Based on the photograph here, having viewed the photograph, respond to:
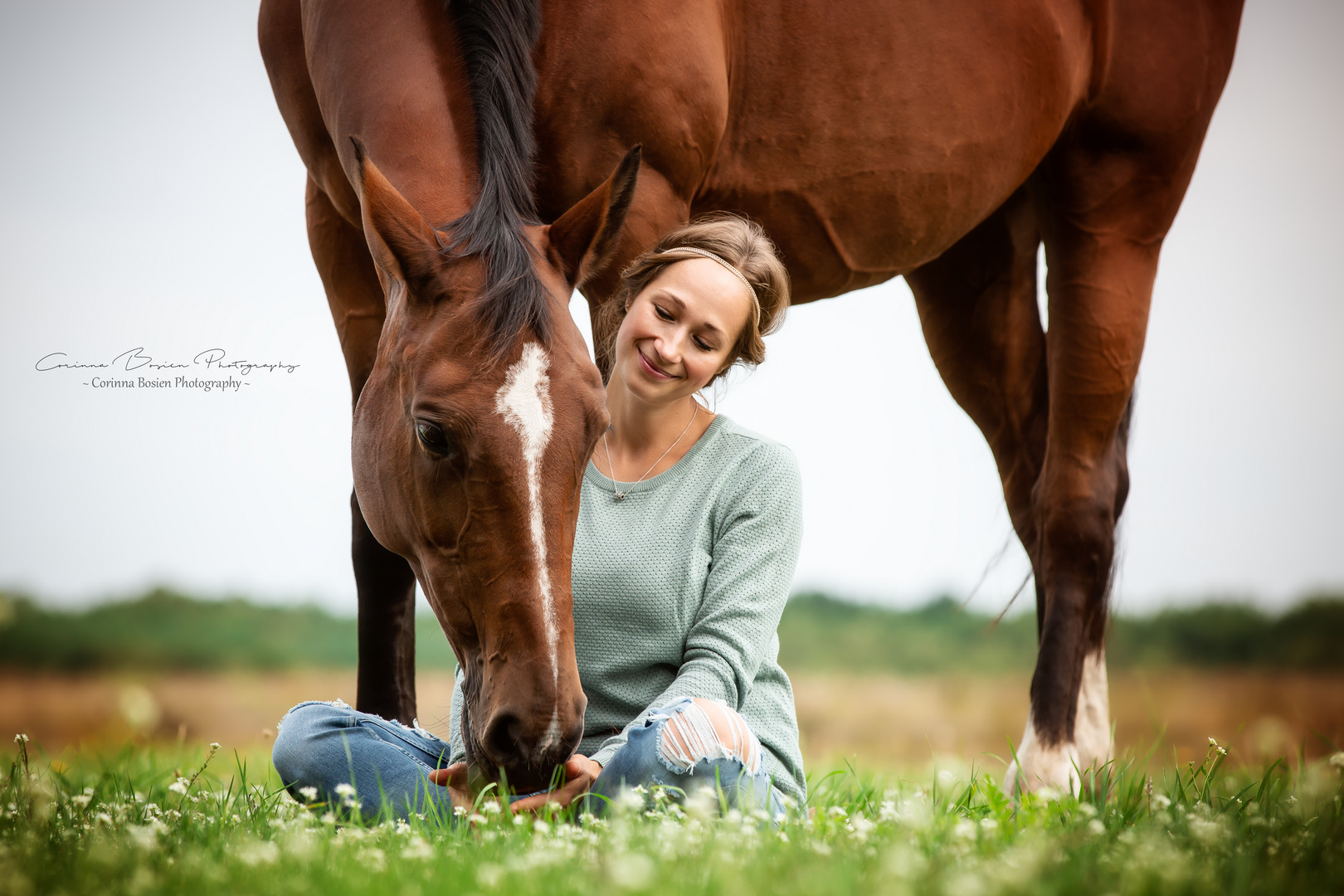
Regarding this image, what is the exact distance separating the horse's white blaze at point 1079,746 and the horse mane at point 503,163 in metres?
2.16

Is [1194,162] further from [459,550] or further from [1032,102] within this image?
[459,550]

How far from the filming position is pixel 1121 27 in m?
3.82

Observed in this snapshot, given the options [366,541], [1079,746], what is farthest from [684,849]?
[1079,746]

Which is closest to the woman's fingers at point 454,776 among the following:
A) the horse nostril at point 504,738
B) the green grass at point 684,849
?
the green grass at point 684,849

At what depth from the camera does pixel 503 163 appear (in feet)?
8.02

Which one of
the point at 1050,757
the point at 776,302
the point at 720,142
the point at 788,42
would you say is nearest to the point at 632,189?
the point at 776,302

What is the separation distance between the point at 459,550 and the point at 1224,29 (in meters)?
3.77

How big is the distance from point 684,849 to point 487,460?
85 cm

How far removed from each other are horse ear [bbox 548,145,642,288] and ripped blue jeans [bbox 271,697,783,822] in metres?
1.05

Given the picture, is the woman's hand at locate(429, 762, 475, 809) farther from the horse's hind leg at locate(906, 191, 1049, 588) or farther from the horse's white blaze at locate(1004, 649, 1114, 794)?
the horse's hind leg at locate(906, 191, 1049, 588)

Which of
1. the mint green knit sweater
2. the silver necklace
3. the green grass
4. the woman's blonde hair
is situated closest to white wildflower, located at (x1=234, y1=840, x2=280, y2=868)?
the green grass

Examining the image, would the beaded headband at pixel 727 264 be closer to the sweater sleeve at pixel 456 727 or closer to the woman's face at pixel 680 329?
the woman's face at pixel 680 329

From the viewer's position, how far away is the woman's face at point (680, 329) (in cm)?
242

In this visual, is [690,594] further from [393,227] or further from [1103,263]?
[1103,263]
